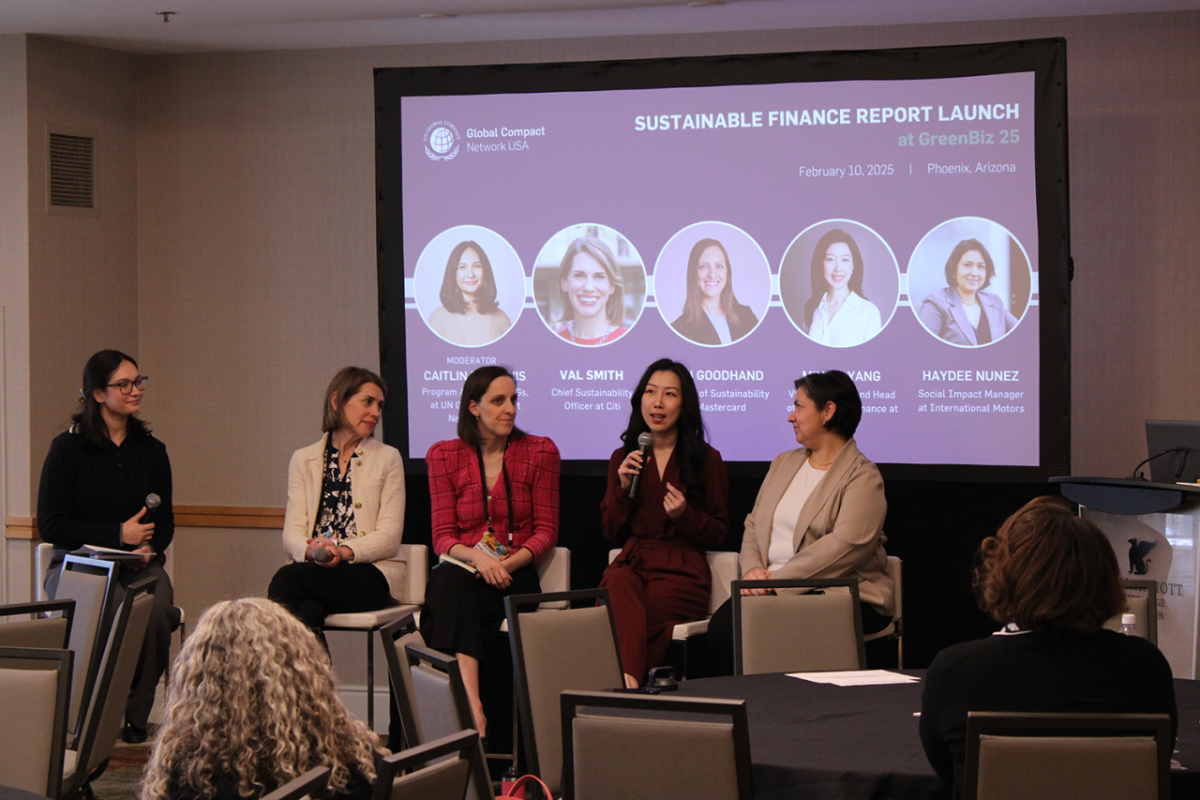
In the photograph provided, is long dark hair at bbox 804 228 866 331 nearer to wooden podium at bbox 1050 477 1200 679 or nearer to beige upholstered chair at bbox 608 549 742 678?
beige upholstered chair at bbox 608 549 742 678

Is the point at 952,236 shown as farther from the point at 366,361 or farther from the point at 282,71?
the point at 282,71

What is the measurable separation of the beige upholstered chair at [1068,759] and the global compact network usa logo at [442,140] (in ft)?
12.5

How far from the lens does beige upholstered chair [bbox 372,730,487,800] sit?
1.64 m

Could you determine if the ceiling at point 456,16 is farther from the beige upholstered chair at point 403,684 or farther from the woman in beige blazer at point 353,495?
the beige upholstered chair at point 403,684

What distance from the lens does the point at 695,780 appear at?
205cm

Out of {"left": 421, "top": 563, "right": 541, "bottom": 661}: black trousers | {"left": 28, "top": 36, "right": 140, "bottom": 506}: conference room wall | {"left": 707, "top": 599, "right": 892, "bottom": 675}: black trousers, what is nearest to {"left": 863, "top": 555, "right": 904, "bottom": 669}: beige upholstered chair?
{"left": 707, "top": 599, "right": 892, "bottom": 675}: black trousers

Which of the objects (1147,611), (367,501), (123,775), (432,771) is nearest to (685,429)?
(367,501)

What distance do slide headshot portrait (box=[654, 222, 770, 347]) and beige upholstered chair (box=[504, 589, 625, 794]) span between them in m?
1.98

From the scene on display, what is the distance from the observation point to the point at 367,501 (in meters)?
4.62

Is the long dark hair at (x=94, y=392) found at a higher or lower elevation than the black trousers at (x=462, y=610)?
higher

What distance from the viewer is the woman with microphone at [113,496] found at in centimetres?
461

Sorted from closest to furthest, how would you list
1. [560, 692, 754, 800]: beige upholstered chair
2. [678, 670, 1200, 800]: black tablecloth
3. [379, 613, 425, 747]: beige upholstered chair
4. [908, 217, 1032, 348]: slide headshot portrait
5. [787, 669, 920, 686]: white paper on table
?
[560, 692, 754, 800]: beige upholstered chair < [678, 670, 1200, 800]: black tablecloth < [379, 613, 425, 747]: beige upholstered chair < [787, 669, 920, 686]: white paper on table < [908, 217, 1032, 348]: slide headshot portrait

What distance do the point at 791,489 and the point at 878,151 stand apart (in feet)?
4.79

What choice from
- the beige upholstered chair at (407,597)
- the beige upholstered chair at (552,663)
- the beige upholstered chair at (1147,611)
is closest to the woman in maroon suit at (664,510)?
the beige upholstered chair at (407,597)
